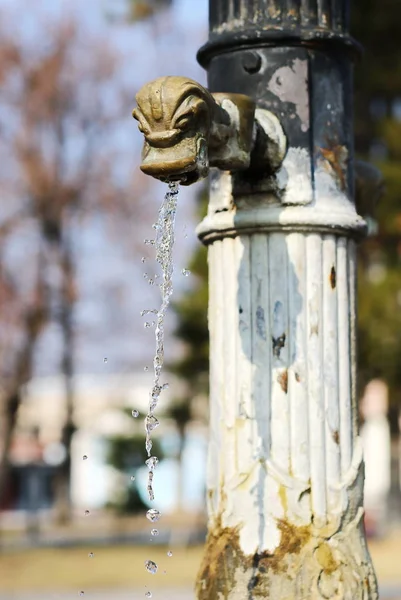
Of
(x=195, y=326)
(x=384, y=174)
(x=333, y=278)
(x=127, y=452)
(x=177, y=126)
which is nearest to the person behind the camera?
(x=177, y=126)

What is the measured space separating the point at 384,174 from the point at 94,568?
717cm

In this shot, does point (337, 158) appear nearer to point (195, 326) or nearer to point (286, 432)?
point (286, 432)

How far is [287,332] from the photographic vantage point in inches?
102

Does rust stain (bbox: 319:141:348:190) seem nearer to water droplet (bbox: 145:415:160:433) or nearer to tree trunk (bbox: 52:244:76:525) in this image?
water droplet (bbox: 145:415:160:433)

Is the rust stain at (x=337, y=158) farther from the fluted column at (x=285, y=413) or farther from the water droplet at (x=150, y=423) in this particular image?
the water droplet at (x=150, y=423)

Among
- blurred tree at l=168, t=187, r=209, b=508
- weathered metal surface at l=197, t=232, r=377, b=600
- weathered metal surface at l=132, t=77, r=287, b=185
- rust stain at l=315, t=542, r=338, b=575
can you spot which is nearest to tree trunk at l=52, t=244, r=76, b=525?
blurred tree at l=168, t=187, r=209, b=508

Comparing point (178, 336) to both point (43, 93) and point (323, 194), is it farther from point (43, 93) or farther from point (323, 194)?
point (323, 194)

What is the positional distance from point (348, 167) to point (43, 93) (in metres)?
15.4

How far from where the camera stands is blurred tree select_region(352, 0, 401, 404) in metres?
16.2

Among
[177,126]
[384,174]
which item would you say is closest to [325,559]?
[177,126]

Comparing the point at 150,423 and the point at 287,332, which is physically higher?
the point at 287,332

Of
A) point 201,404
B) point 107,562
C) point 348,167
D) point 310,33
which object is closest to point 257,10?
point 310,33

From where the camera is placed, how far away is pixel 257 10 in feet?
8.87

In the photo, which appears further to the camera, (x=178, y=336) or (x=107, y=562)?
(x=178, y=336)
